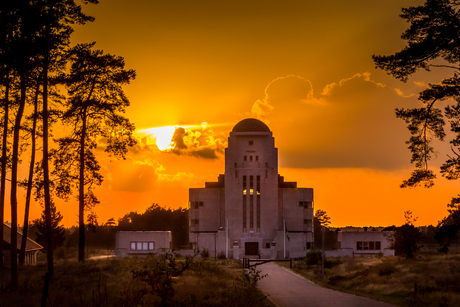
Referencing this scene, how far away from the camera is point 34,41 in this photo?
1064 inches

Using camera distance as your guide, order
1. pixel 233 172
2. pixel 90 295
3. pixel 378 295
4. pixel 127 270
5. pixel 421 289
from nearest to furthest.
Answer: pixel 90 295
pixel 421 289
pixel 378 295
pixel 127 270
pixel 233 172

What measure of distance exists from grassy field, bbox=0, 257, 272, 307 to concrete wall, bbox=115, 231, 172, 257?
52432mm

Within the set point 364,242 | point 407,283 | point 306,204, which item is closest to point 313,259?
point 407,283

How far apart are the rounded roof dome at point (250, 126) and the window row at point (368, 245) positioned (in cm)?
2232

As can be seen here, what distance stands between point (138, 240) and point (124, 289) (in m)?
67.2

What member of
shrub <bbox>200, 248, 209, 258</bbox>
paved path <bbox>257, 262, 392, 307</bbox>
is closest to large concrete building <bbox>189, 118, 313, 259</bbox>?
shrub <bbox>200, 248, 209, 258</bbox>

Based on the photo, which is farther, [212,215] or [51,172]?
[212,215]

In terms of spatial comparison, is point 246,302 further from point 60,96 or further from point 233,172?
point 233,172

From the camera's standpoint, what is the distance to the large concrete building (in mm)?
87188

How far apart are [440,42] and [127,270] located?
19.8 m

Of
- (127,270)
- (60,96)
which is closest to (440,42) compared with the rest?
(127,270)

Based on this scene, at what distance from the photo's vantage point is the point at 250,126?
297 ft

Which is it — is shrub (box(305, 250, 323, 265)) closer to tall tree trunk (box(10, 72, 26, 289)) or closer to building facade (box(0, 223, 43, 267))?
building facade (box(0, 223, 43, 267))

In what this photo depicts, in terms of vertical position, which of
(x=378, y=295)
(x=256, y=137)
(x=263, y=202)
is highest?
(x=256, y=137)
